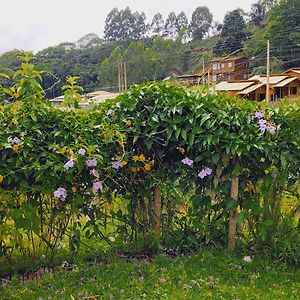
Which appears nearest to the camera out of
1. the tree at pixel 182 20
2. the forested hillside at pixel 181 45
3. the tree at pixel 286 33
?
the forested hillside at pixel 181 45

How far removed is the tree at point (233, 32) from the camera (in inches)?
1309

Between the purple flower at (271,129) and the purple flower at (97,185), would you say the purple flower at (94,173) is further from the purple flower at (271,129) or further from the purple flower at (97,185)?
the purple flower at (271,129)

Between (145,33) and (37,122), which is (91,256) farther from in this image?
(145,33)

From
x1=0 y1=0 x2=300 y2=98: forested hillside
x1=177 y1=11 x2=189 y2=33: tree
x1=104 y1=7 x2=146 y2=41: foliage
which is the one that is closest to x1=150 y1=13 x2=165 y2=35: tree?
x1=0 y1=0 x2=300 y2=98: forested hillside

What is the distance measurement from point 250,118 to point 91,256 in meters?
1.37

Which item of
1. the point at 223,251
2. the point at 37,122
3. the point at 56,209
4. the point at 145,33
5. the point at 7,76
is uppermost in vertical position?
the point at 145,33

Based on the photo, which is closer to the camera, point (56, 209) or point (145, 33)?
point (56, 209)

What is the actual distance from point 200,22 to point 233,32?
15457 millimetres

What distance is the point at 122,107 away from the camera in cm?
256

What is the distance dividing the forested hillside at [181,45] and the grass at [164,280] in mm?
10456

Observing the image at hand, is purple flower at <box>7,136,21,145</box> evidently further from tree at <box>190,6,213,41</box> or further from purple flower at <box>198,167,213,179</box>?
tree at <box>190,6,213,41</box>

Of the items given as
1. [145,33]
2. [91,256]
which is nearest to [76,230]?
[91,256]

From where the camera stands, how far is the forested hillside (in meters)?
23.0

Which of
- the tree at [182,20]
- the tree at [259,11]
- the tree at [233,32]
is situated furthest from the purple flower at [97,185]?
the tree at [182,20]
